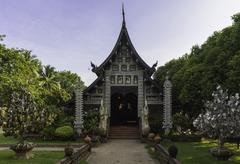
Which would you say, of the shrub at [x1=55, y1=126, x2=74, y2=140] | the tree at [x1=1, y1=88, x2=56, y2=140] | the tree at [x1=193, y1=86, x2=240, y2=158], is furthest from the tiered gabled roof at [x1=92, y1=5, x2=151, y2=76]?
the tree at [x1=193, y1=86, x2=240, y2=158]

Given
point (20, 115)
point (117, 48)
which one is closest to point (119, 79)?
point (117, 48)

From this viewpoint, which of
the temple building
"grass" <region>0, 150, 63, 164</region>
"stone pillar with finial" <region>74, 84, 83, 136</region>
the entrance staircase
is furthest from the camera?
the temple building

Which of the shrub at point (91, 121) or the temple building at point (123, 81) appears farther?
the temple building at point (123, 81)

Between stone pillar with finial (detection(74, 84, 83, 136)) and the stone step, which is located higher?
stone pillar with finial (detection(74, 84, 83, 136))

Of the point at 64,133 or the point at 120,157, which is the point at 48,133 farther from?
the point at 120,157

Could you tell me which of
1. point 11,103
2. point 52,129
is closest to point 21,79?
point 11,103

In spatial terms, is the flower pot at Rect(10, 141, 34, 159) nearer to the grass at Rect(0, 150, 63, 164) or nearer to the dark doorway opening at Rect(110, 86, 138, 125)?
the grass at Rect(0, 150, 63, 164)

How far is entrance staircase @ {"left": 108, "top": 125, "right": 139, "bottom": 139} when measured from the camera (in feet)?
117

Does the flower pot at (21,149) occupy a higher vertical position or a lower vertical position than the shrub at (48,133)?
lower

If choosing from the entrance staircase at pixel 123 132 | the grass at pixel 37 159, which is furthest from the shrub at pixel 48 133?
the grass at pixel 37 159

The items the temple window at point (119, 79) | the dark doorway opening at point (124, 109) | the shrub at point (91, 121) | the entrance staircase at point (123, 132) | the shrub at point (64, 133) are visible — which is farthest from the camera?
the dark doorway opening at point (124, 109)

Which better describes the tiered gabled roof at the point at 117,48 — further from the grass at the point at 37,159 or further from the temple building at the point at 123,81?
the grass at the point at 37,159

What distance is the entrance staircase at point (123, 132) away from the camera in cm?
3572

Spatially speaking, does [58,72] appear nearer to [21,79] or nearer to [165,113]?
[165,113]
